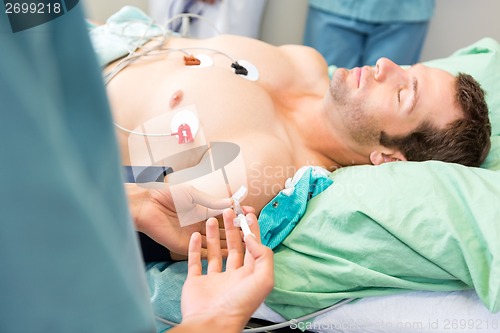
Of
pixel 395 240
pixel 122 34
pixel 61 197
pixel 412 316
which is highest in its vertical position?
pixel 61 197

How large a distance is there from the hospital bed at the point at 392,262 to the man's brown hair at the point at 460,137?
20cm

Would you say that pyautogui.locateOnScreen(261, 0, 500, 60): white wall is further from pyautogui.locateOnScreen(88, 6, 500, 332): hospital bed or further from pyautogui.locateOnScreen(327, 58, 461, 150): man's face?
pyautogui.locateOnScreen(88, 6, 500, 332): hospital bed

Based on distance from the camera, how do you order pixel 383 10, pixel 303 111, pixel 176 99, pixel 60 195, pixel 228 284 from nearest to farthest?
pixel 60 195 < pixel 228 284 < pixel 176 99 < pixel 303 111 < pixel 383 10

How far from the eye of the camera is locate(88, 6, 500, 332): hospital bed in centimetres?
104

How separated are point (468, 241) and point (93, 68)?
963mm

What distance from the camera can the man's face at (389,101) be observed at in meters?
1.38

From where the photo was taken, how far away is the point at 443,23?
2.46m

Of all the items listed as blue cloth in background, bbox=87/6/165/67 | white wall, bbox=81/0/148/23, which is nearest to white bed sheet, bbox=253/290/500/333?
blue cloth in background, bbox=87/6/165/67

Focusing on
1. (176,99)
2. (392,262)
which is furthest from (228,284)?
(176,99)

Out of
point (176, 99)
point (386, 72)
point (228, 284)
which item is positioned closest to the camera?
point (228, 284)

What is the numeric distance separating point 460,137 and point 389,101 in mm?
215

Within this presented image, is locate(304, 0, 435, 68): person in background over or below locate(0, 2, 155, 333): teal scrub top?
below

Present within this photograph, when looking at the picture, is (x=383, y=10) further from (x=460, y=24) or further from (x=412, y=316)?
(x=412, y=316)

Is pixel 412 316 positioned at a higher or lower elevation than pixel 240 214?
lower
